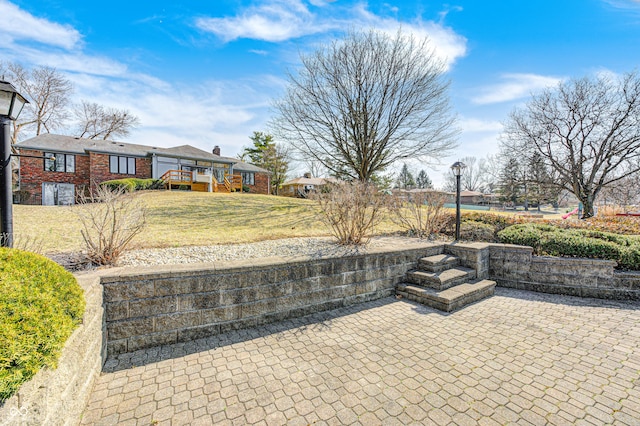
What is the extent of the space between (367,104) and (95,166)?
1938 cm

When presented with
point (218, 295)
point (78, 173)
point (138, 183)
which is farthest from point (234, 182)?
point (218, 295)

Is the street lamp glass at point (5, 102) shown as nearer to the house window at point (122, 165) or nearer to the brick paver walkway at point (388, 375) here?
the brick paver walkway at point (388, 375)

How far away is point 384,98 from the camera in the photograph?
1431 centimetres

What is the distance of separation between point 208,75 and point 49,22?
393 centimetres

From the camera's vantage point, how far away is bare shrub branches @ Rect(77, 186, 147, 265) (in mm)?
3846

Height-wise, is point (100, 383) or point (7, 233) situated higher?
point (7, 233)

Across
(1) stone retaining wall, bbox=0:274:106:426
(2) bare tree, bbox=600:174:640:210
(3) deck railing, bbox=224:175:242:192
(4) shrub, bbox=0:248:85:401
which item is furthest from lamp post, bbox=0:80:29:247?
(2) bare tree, bbox=600:174:640:210

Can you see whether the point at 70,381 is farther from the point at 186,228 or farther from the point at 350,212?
the point at 186,228

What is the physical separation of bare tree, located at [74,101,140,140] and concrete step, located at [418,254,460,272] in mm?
31899

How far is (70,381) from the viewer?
2.00m

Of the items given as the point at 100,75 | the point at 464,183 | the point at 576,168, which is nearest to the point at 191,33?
the point at 100,75

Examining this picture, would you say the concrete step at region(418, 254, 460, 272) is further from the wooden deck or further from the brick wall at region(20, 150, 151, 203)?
the brick wall at region(20, 150, 151, 203)

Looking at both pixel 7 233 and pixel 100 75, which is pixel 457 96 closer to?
pixel 100 75

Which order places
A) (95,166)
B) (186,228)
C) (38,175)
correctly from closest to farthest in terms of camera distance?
1. (186,228)
2. (38,175)
3. (95,166)
